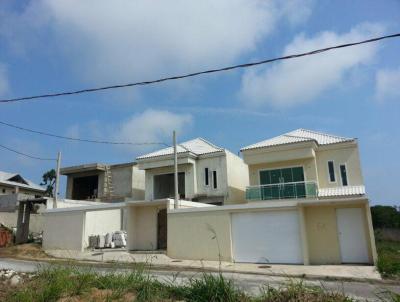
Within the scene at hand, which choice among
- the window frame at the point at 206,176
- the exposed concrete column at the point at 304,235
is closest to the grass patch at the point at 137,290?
the exposed concrete column at the point at 304,235

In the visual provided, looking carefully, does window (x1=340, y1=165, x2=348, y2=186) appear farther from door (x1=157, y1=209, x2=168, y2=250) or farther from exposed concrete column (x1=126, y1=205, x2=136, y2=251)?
exposed concrete column (x1=126, y1=205, x2=136, y2=251)

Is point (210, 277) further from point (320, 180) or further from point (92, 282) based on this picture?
point (320, 180)

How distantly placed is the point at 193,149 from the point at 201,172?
8.47 ft

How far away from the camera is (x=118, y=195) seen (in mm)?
34875

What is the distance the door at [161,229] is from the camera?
73.9ft

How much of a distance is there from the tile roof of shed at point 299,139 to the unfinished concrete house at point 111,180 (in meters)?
12.4

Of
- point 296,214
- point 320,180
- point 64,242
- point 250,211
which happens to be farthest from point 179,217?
point 320,180

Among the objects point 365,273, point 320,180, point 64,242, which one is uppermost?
point 320,180

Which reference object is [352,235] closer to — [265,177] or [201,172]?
[265,177]

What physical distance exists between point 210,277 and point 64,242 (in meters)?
19.2

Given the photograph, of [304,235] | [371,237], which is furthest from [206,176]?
[371,237]

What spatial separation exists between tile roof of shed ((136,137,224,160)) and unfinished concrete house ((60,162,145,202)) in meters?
3.84

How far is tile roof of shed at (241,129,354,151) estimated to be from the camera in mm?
25844

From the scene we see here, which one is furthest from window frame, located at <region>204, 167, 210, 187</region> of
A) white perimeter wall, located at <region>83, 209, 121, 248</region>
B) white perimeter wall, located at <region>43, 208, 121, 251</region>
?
white perimeter wall, located at <region>43, 208, 121, 251</region>
